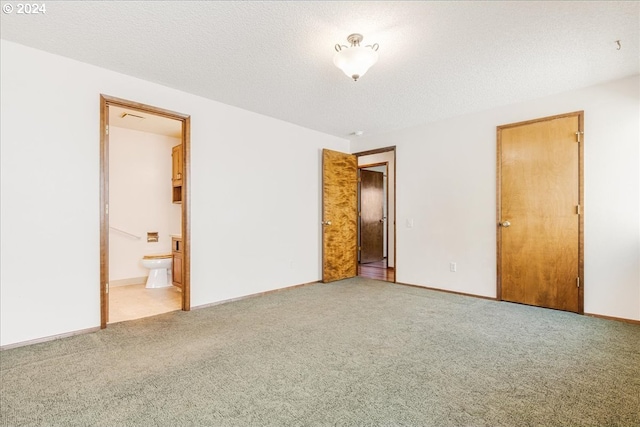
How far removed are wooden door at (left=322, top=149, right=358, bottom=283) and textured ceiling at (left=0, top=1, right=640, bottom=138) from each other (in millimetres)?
1673

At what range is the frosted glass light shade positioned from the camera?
2311 mm

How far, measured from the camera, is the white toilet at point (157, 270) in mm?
4695

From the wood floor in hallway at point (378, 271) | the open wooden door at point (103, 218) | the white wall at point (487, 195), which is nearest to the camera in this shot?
the open wooden door at point (103, 218)

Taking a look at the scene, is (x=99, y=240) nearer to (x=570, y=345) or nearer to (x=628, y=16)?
(x=570, y=345)

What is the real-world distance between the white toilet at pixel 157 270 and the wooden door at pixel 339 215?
246cm

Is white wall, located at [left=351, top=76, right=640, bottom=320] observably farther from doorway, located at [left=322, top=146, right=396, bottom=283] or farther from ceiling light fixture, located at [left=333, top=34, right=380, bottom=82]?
ceiling light fixture, located at [left=333, top=34, right=380, bottom=82]

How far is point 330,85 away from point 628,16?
7.61ft

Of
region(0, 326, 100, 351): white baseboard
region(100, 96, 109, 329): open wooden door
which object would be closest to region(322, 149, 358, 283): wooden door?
region(100, 96, 109, 329): open wooden door

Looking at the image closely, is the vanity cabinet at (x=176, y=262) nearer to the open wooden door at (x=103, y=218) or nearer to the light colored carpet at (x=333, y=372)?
the light colored carpet at (x=333, y=372)

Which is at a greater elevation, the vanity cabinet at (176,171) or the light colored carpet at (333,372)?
the vanity cabinet at (176,171)

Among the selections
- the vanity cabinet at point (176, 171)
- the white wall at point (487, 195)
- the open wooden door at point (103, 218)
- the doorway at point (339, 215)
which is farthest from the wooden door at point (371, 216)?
the open wooden door at point (103, 218)

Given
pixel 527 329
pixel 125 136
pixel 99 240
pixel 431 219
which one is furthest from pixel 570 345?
pixel 125 136

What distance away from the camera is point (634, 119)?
3.10 metres

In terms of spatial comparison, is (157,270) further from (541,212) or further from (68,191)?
(541,212)
